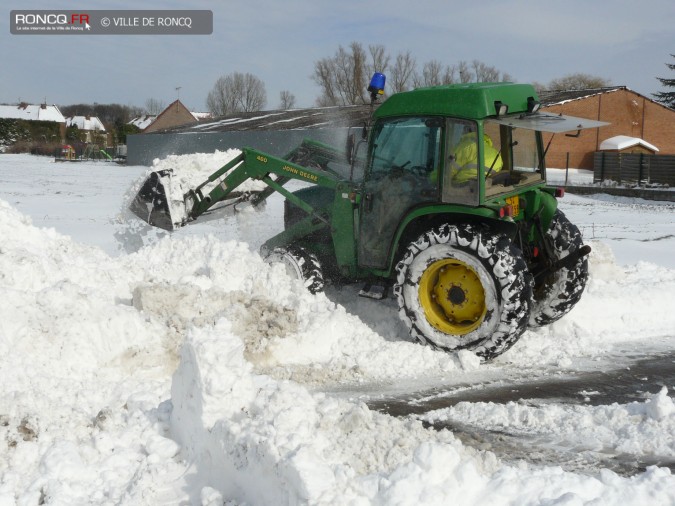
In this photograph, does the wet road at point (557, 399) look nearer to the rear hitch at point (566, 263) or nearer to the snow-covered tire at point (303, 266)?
the rear hitch at point (566, 263)

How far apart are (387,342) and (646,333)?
8.82 feet

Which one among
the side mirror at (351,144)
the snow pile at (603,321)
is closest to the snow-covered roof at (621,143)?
the snow pile at (603,321)

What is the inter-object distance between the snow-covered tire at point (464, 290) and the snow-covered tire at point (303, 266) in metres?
1.13

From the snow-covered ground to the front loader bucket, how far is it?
33 cm

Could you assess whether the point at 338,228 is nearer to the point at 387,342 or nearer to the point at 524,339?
the point at 387,342

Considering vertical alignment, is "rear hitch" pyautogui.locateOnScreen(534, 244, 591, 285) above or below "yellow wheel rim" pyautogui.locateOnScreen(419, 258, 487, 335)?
above

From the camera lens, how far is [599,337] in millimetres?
6934

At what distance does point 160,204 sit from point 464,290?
377cm

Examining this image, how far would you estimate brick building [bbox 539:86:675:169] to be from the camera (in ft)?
112

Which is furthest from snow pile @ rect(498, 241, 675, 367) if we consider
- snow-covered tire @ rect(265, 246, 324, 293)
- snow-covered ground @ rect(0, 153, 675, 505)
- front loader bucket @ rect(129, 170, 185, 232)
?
front loader bucket @ rect(129, 170, 185, 232)

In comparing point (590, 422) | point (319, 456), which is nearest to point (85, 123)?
point (590, 422)

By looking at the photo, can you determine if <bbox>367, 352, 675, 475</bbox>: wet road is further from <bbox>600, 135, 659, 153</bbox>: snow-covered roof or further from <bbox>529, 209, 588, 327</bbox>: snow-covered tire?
<bbox>600, 135, 659, 153</bbox>: snow-covered roof

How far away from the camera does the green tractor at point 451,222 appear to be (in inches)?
236

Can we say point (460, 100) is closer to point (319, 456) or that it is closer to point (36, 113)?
point (319, 456)
